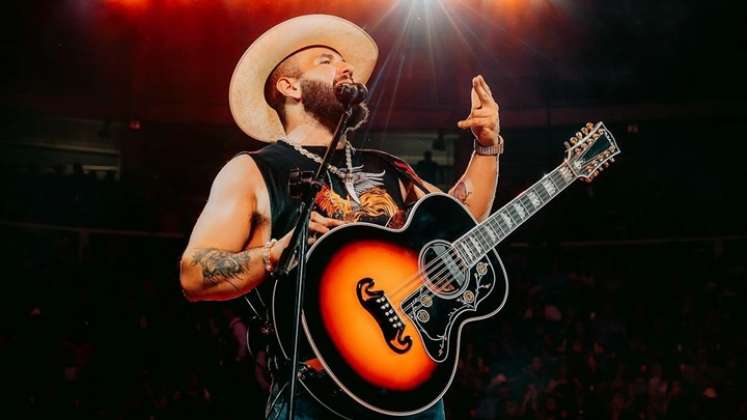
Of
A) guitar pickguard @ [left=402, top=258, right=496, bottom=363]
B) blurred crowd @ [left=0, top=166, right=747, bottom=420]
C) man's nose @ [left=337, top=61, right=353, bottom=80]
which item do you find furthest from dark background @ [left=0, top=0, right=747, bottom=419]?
guitar pickguard @ [left=402, top=258, right=496, bottom=363]

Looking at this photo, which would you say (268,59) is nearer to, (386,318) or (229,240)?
(229,240)

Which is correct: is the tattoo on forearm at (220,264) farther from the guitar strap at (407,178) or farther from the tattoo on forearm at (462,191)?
the tattoo on forearm at (462,191)

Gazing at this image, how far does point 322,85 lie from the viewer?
108 inches

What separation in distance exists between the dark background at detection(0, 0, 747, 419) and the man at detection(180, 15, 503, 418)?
480 cm

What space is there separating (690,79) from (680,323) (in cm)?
402

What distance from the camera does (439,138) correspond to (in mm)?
12516

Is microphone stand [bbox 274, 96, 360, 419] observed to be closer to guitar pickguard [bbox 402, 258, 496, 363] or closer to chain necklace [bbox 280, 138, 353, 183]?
guitar pickguard [bbox 402, 258, 496, 363]

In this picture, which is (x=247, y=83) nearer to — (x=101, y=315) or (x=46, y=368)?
(x=46, y=368)

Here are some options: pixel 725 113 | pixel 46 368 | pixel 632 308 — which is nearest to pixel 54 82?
pixel 46 368

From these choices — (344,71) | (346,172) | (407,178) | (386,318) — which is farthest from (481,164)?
(386,318)

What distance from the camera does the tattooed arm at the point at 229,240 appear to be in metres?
2.17

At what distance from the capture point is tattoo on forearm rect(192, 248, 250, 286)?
2.17m

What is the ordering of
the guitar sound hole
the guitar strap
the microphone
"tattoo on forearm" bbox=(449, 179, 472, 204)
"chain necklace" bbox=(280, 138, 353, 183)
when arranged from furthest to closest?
"tattoo on forearm" bbox=(449, 179, 472, 204) < the guitar strap < "chain necklace" bbox=(280, 138, 353, 183) < the guitar sound hole < the microphone

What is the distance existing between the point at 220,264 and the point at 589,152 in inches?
56.5
